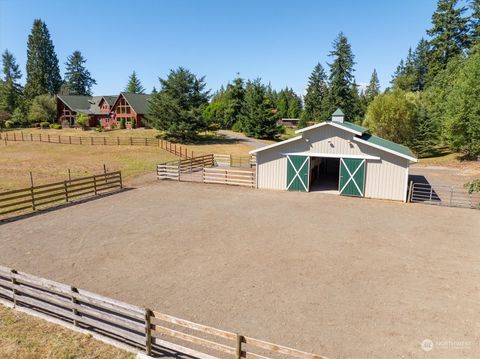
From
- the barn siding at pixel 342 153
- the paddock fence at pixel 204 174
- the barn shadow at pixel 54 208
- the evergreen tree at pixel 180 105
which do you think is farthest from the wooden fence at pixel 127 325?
the evergreen tree at pixel 180 105

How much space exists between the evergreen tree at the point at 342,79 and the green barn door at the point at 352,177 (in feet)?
148

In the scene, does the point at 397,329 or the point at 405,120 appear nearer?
the point at 397,329

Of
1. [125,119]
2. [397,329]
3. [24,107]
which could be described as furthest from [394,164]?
[24,107]

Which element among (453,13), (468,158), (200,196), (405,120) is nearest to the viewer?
(200,196)

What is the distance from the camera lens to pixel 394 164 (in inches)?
728

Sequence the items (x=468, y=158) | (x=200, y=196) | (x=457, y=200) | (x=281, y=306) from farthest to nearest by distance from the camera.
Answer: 1. (x=468, y=158)
2. (x=200, y=196)
3. (x=457, y=200)
4. (x=281, y=306)

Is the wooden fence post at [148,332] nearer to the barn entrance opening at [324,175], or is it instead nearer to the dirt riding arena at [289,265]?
the dirt riding arena at [289,265]

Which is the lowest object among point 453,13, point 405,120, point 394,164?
point 394,164

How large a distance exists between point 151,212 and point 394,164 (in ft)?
44.4

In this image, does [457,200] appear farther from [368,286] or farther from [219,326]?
[219,326]

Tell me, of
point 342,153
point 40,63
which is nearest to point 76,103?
point 40,63

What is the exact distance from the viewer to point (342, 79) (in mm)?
63469

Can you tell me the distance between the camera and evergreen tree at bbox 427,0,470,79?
174 feet

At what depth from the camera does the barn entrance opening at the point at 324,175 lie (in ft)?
71.2
